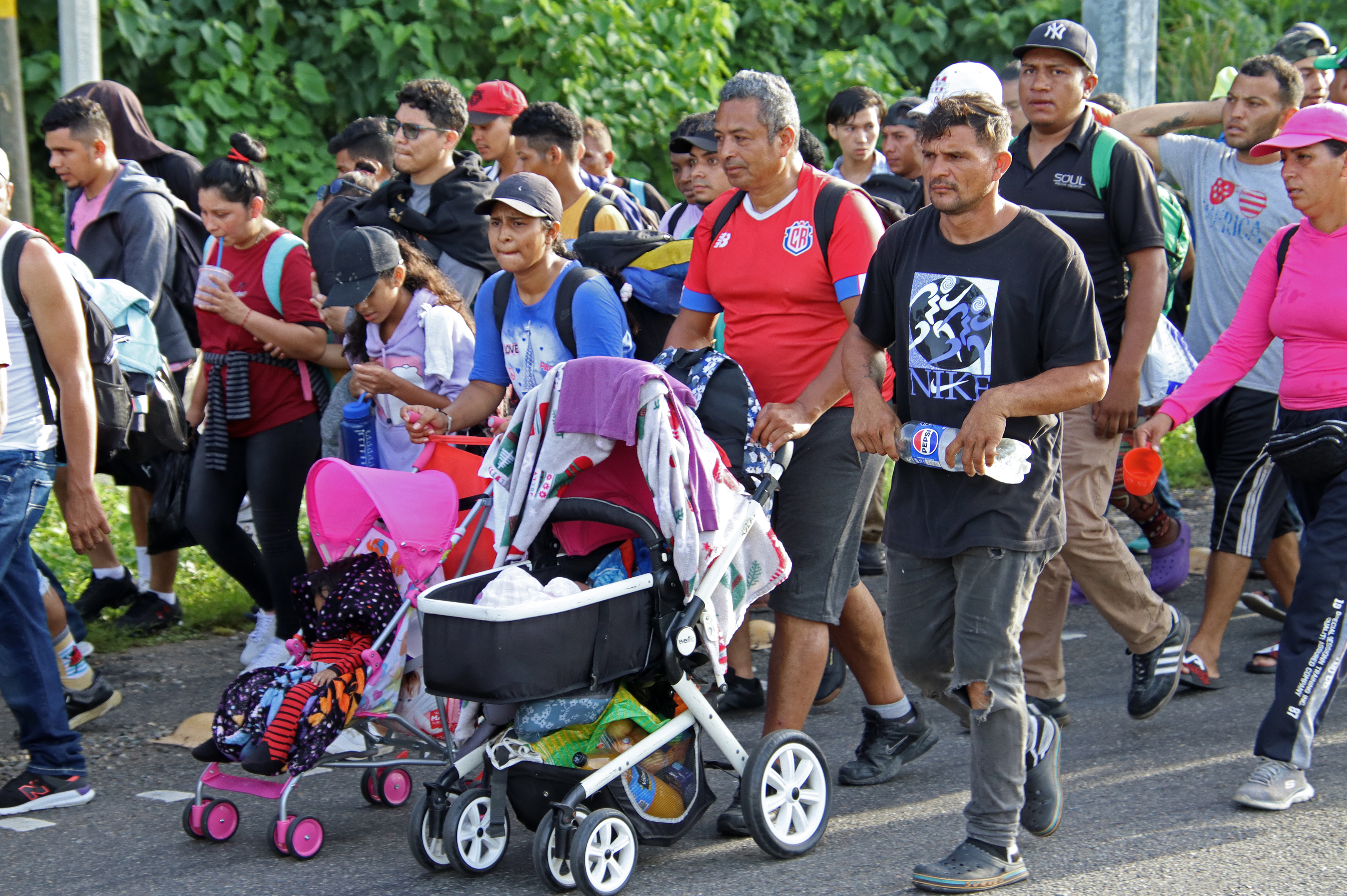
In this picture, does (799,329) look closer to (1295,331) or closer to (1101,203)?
(1101,203)

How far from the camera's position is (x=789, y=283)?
439 centimetres

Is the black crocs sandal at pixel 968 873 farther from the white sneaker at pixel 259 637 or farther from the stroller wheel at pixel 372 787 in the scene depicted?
the white sneaker at pixel 259 637

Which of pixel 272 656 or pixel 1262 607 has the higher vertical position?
pixel 1262 607

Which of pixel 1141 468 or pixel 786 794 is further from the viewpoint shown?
pixel 1141 468

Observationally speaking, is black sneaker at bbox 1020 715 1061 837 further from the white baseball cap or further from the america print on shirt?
the white baseball cap

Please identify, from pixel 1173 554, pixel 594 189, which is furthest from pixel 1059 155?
pixel 594 189

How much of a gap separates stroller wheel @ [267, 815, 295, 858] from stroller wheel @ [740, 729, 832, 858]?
4.34 ft

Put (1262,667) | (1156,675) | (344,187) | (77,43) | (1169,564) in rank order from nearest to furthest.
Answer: (1156,675) → (1262,667) → (1169,564) → (344,187) → (77,43)

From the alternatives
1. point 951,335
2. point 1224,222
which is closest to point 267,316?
point 951,335

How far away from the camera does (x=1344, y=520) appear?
169 inches

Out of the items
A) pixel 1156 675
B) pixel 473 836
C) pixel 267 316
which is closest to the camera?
pixel 473 836

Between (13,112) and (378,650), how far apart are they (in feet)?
13.2

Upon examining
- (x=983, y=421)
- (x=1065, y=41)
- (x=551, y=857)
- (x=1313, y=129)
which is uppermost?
(x=1065, y=41)

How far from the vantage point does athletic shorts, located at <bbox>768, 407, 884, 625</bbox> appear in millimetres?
4352
